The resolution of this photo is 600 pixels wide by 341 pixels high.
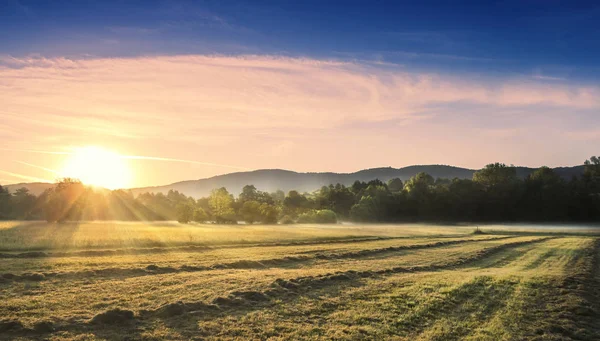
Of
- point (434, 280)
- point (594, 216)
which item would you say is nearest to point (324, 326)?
point (434, 280)

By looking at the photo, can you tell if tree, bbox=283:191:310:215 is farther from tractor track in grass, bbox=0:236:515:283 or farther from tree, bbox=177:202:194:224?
tractor track in grass, bbox=0:236:515:283

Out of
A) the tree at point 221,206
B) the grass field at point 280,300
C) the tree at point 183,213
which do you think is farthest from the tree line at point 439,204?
the grass field at point 280,300

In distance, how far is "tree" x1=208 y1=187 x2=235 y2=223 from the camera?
10300 cm

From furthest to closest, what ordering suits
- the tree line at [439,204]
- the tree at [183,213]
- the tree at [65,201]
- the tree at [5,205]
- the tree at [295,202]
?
the tree at [295,202] → the tree line at [439,204] → the tree at [183,213] → the tree at [5,205] → the tree at [65,201]

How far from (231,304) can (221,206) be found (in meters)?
94.7

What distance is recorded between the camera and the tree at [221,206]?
10300 centimetres

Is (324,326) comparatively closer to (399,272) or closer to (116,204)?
(399,272)

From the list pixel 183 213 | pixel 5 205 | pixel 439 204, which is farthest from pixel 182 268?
pixel 439 204

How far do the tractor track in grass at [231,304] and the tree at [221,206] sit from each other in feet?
273

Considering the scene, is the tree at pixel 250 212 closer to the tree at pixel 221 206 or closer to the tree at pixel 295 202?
the tree at pixel 221 206

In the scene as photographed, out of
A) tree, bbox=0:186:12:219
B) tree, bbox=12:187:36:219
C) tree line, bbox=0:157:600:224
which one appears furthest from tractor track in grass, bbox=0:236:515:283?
tree, bbox=0:186:12:219

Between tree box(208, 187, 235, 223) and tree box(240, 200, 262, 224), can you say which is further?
tree box(240, 200, 262, 224)

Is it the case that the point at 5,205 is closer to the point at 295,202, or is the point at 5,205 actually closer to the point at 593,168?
the point at 295,202

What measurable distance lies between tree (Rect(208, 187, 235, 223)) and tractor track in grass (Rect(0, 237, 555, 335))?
83.1 metres
